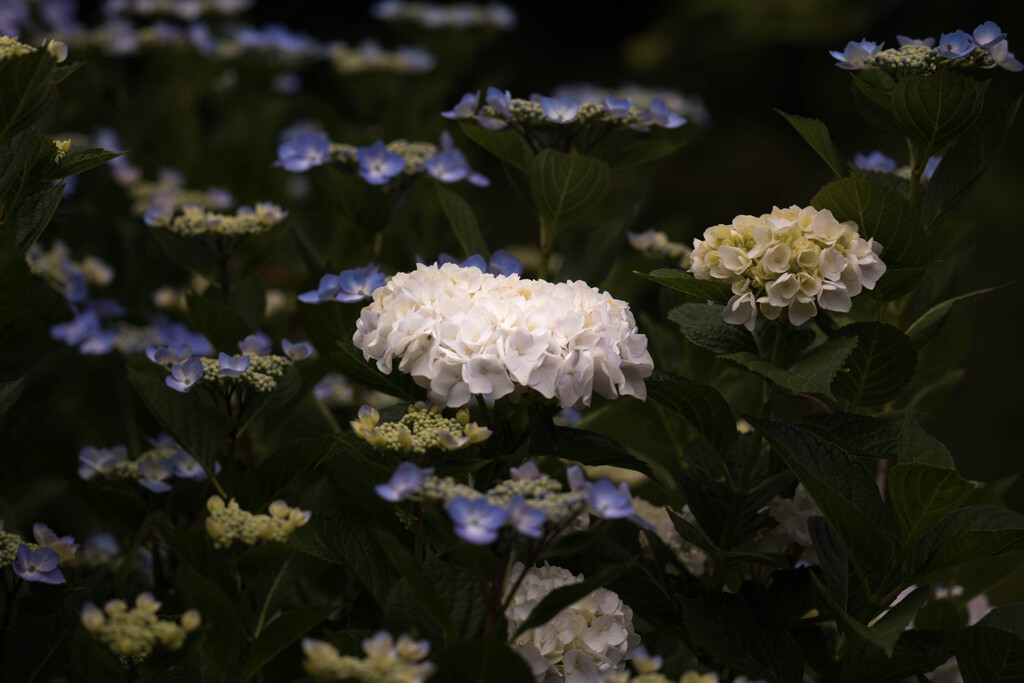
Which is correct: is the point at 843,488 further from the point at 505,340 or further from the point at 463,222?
the point at 463,222

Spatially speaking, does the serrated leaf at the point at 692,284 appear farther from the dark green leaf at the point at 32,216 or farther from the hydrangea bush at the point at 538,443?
the dark green leaf at the point at 32,216

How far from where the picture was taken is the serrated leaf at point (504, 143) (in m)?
1.09

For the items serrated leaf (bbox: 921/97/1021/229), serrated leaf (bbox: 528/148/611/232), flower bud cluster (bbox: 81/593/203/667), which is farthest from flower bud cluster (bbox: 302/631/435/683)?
serrated leaf (bbox: 921/97/1021/229)

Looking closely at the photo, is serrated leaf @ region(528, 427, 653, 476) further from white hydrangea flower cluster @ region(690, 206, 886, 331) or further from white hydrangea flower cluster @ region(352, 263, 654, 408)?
white hydrangea flower cluster @ region(690, 206, 886, 331)

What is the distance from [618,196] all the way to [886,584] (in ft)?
3.34

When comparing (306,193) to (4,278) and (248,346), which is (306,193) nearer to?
(248,346)

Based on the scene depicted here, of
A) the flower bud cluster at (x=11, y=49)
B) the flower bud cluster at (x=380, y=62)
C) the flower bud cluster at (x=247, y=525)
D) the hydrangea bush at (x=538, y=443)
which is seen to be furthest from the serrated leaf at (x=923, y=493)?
the flower bud cluster at (x=380, y=62)

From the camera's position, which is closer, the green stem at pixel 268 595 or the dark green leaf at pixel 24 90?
the dark green leaf at pixel 24 90

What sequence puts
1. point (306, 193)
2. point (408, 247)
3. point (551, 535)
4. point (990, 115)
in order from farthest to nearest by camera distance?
point (306, 193)
point (408, 247)
point (990, 115)
point (551, 535)

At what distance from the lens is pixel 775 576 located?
1021 mm

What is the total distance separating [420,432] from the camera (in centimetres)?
81

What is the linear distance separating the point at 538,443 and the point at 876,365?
340mm

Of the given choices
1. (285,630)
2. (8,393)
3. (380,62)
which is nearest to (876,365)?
(285,630)

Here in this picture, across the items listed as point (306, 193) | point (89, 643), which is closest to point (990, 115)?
point (89, 643)
